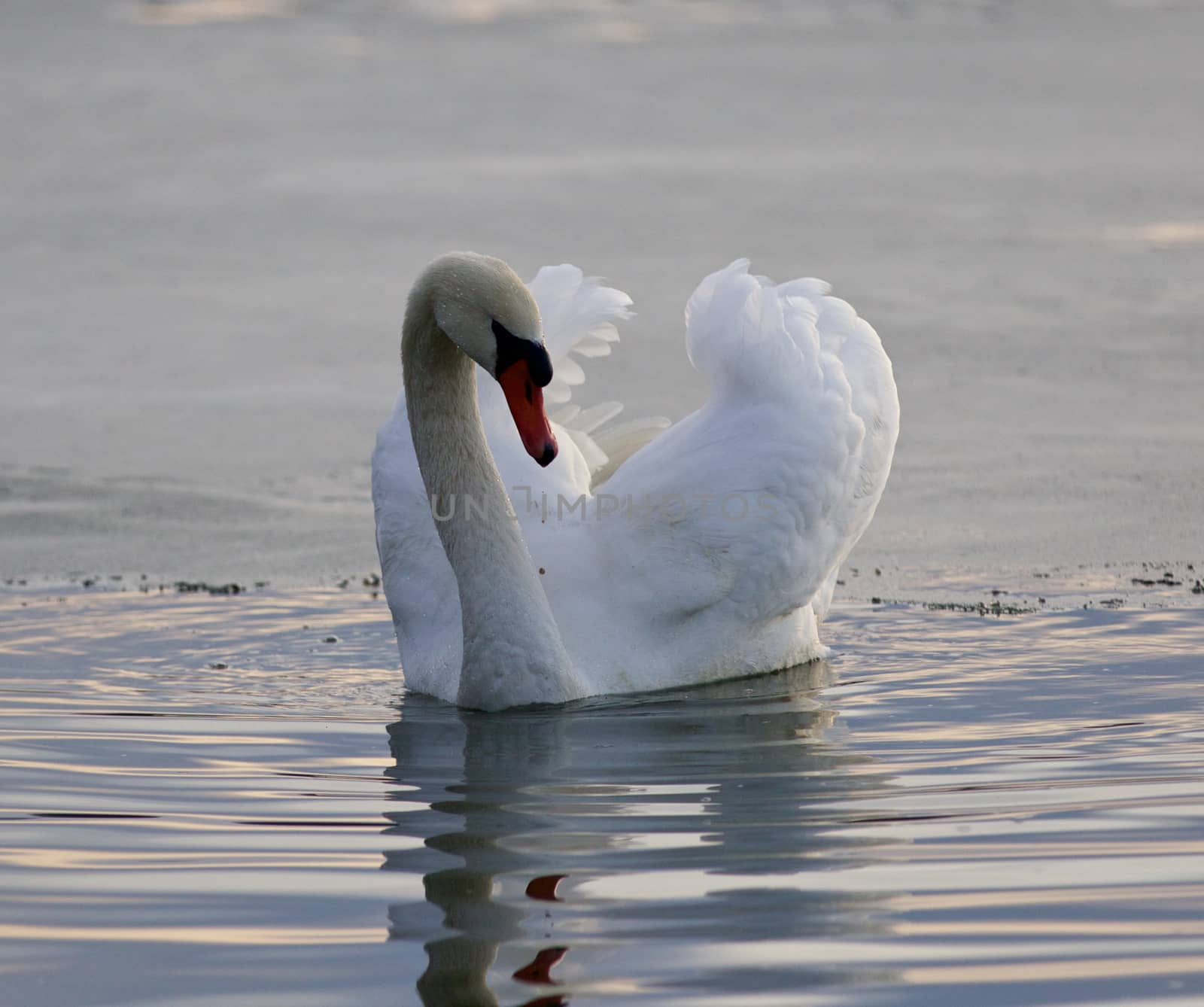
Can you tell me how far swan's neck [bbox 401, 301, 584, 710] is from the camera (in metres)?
6.23

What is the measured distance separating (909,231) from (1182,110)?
14.5 feet

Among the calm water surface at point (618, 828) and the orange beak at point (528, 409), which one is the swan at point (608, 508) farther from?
the calm water surface at point (618, 828)

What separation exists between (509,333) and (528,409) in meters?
0.22

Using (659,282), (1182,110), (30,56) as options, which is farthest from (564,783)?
(30,56)

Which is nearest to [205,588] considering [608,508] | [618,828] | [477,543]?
[608,508]

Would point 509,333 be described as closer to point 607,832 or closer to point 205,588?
point 607,832

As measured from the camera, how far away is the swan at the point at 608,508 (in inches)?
245

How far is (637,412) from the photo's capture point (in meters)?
10.7

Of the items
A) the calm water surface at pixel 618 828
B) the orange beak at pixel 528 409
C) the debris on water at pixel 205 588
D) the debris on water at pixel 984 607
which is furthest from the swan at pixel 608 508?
the debris on water at pixel 205 588

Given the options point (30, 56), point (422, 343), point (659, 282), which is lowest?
point (422, 343)

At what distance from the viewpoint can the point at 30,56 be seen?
20.3 metres

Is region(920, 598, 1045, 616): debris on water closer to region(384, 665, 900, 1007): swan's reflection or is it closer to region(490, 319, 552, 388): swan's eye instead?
region(384, 665, 900, 1007): swan's reflection

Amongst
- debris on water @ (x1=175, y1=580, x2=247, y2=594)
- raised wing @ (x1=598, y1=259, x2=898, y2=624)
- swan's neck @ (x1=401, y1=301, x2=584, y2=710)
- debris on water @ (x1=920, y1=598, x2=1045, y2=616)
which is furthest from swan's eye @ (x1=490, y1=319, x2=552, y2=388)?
debris on water @ (x1=175, y1=580, x2=247, y2=594)

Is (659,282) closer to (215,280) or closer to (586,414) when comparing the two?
(215,280)
